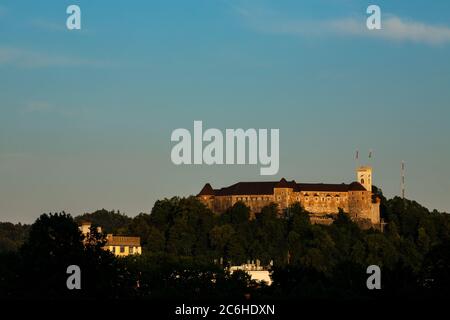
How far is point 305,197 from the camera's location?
189125 mm

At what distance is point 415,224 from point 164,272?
249 feet

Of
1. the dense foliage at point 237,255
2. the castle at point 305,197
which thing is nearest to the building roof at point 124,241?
the dense foliage at point 237,255

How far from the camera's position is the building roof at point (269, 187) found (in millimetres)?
186625

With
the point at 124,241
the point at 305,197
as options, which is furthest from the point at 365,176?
the point at 124,241

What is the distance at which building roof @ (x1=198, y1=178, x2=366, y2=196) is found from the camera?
187 metres

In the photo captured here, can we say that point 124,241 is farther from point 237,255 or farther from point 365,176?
point 365,176

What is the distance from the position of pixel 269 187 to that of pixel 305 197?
491 centimetres

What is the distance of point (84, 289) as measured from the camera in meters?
76.4

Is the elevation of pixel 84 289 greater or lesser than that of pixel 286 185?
lesser

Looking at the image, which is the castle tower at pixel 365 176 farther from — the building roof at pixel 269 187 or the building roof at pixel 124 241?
the building roof at pixel 124 241

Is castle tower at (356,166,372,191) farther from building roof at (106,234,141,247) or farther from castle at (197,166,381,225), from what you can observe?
building roof at (106,234,141,247)
